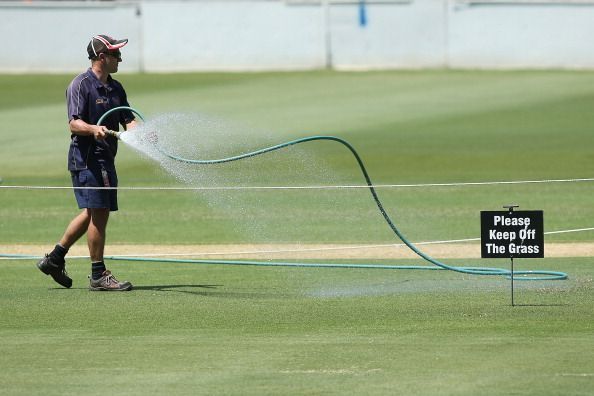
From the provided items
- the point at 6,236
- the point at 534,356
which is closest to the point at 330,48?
the point at 6,236

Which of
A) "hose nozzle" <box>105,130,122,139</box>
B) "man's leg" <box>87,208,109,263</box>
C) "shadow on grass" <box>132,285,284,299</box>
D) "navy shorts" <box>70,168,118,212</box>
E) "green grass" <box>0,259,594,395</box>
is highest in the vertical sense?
"hose nozzle" <box>105,130,122,139</box>

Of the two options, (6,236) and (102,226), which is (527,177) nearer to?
(6,236)

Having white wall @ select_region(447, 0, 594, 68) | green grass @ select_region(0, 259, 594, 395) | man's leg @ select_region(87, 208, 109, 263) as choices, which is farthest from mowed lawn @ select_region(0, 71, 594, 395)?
white wall @ select_region(447, 0, 594, 68)

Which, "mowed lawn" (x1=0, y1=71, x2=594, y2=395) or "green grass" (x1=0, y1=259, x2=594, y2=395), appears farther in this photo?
"mowed lawn" (x1=0, y1=71, x2=594, y2=395)

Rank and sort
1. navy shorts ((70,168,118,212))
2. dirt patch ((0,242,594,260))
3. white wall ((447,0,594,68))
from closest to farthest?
1. navy shorts ((70,168,118,212))
2. dirt patch ((0,242,594,260))
3. white wall ((447,0,594,68))

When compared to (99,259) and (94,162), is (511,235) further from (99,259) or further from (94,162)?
(94,162)

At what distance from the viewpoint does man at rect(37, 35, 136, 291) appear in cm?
1167

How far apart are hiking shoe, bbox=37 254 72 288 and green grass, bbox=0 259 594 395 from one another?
0.45ft

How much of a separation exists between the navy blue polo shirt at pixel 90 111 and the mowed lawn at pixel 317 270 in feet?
1.56

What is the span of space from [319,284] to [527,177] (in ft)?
34.0

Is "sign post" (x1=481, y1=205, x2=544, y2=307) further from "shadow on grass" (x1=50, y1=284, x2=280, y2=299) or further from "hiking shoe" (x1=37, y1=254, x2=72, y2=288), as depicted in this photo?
"hiking shoe" (x1=37, y1=254, x2=72, y2=288)

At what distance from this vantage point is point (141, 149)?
38.4 ft

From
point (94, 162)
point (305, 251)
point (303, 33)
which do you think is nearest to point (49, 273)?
point (94, 162)

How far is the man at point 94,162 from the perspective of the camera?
1167 cm
